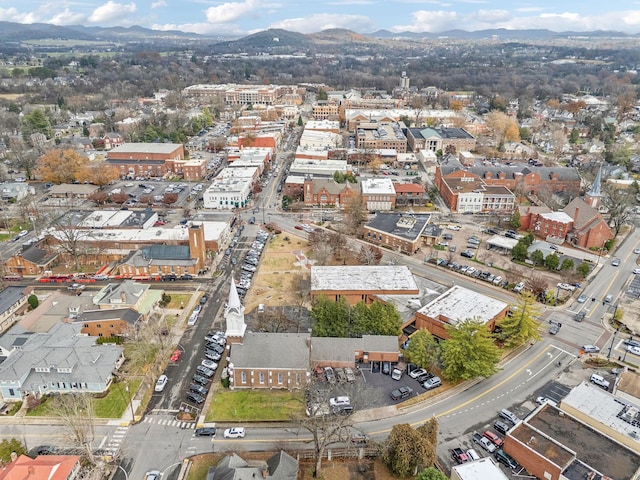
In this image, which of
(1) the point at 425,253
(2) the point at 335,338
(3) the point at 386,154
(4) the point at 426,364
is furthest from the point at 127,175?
(4) the point at 426,364

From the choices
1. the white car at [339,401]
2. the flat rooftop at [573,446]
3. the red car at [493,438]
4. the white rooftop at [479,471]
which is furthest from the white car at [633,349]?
the white car at [339,401]

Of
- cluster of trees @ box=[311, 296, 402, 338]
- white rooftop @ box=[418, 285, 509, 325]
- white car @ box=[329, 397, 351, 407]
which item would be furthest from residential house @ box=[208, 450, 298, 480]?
white rooftop @ box=[418, 285, 509, 325]

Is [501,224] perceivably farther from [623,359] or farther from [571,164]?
[571,164]

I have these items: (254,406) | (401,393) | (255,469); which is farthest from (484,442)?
(254,406)

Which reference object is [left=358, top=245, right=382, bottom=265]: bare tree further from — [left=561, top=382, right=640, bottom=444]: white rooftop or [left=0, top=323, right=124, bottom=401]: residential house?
[left=0, top=323, right=124, bottom=401]: residential house

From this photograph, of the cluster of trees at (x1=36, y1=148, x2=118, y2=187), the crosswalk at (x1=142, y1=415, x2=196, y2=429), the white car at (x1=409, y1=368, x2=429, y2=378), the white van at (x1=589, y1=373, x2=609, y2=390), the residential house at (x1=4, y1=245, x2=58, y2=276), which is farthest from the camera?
the cluster of trees at (x1=36, y1=148, x2=118, y2=187)

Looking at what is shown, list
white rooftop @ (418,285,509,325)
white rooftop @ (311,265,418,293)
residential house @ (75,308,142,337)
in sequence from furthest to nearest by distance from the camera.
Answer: white rooftop @ (311,265,418,293), white rooftop @ (418,285,509,325), residential house @ (75,308,142,337)

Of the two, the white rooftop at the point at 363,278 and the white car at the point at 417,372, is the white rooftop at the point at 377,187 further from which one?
the white car at the point at 417,372
